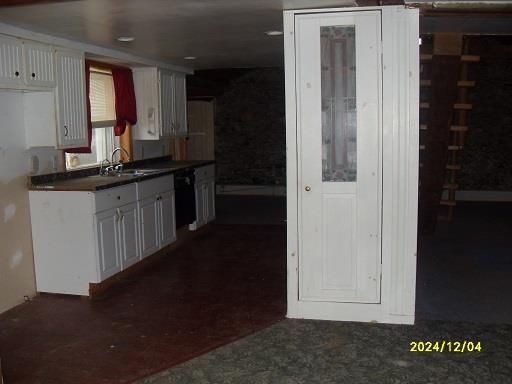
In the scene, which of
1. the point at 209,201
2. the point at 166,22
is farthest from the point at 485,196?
the point at 166,22

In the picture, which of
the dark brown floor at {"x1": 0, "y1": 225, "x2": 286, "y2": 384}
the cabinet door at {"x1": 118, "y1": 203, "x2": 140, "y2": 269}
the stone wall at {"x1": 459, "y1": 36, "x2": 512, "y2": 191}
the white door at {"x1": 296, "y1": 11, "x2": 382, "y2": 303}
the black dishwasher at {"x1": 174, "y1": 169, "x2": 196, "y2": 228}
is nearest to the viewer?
the dark brown floor at {"x1": 0, "y1": 225, "x2": 286, "y2": 384}

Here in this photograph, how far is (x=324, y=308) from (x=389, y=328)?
0.46 meters

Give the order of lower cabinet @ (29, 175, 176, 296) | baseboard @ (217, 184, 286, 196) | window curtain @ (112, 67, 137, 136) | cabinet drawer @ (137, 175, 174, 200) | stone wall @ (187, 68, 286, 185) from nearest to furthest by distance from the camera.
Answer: lower cabinet @ (29, 175, 176, 296)
cabinet drawer @ (137, 175, 174, 200)
window curtain @ (112, 67, 137, 136)
stone wall @ (187, 68, 286, 185)
baseboard @ (217, 184, 286, 196)

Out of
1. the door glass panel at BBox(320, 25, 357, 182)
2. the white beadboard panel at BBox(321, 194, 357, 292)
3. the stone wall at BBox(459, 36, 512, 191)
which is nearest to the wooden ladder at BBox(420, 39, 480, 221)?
the door glass panel at BBox(320, 25, 357, 182)

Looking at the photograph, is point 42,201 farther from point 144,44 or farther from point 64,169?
point 144,44

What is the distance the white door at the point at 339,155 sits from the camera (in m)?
3.50

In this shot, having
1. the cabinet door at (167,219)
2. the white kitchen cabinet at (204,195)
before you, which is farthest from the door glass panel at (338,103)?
the white kitchen cabinet at (204,195)

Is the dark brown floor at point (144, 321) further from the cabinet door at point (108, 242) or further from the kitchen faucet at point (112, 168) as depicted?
the kitchen faucet at point (112, 168)

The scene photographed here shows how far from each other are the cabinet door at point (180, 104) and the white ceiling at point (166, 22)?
4.26 feet

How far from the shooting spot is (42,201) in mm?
4328

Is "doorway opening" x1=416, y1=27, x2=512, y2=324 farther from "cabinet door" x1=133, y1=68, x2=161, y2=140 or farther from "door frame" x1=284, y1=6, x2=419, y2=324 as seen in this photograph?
"cabinet door" x1=133, y1=68, x2=161, y2=140

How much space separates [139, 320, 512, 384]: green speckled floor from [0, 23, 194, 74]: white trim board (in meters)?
2.65

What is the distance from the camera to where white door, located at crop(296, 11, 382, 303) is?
3502mm

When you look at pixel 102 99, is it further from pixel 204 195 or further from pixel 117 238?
pixel 204 195
